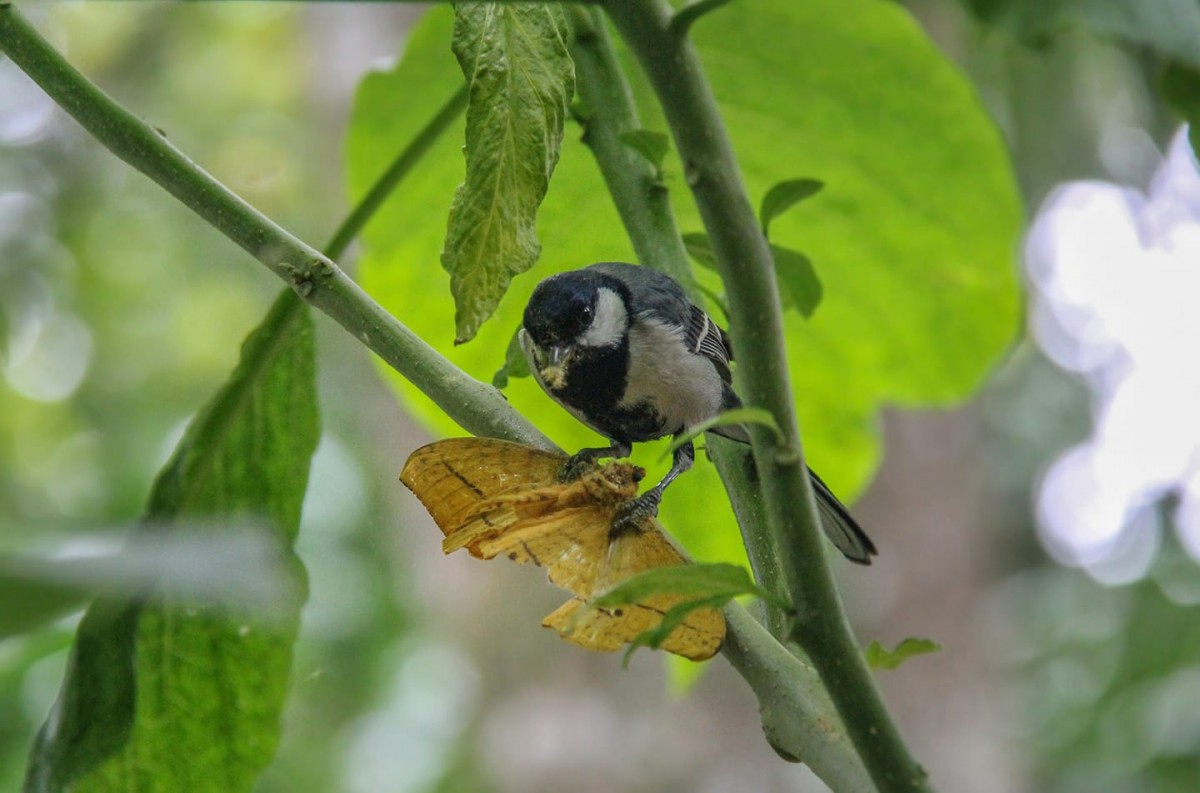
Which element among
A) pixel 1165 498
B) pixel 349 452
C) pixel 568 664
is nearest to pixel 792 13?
pixel 568 664

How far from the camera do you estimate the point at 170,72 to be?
634cm

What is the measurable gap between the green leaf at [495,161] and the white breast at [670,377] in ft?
3.86

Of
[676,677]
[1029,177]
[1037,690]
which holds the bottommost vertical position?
[1037,690]

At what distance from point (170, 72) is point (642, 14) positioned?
6.19 m

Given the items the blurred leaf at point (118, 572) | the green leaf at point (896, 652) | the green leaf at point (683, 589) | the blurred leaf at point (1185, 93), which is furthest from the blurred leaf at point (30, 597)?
the blurred leaf at point (1185, 93)

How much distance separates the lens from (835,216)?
6.01 feet

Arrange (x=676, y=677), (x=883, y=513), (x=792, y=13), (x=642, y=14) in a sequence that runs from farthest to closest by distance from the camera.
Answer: (x=883, y=513), (x=792, y=13), (x=676, y=677), (x=642, y=14)

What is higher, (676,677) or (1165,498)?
(676,677)

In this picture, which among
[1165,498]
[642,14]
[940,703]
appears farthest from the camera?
[1165,498]

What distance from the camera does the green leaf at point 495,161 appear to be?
2.98 ft

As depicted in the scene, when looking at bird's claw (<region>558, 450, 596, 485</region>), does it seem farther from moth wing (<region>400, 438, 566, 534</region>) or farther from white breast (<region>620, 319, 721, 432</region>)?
white breast (<region>620, 319, 721, 432</region>)

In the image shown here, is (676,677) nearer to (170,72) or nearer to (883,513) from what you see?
(883,513)

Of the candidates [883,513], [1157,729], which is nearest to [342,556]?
[883,513]

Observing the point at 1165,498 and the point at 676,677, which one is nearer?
the point at 676,677
